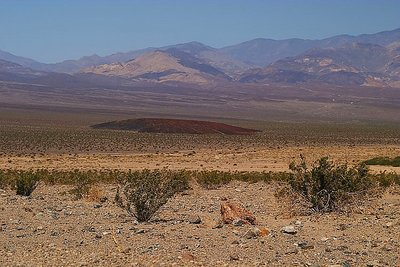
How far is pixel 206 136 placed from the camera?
222 feet

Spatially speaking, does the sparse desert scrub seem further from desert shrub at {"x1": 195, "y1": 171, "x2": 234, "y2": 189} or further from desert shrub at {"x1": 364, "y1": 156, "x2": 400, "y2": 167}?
desert shrub at {"x1": 364, "y1": 156, "x2": 400, "y2": 167}

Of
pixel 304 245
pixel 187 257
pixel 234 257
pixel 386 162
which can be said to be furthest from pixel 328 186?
pixel 386 162

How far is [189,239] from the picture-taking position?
10320mm

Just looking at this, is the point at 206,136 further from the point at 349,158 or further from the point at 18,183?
the point at 18,183

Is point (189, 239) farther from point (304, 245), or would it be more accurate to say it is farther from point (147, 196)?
point (147, 196)

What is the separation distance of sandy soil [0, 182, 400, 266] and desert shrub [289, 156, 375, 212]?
45cm

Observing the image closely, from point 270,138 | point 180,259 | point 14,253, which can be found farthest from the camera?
point 270,138

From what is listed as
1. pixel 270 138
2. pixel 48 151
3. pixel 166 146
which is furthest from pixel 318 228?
pixel 270 138

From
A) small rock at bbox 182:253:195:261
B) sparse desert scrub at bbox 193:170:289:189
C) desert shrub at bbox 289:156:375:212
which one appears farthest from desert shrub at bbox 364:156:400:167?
small rock at bbox 182:253:195:261

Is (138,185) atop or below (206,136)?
atop

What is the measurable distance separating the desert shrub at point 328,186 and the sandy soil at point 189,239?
454 millimetres

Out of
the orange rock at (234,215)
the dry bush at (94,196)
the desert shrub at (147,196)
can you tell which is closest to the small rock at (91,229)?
the desert shrub at (147,196)

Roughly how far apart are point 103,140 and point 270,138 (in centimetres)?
1788

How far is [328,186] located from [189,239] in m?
4.72
